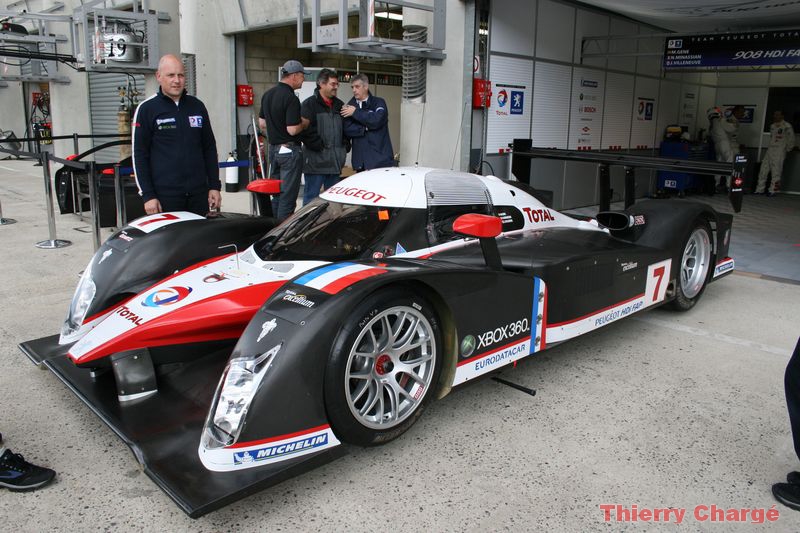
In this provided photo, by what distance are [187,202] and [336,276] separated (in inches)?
97.4

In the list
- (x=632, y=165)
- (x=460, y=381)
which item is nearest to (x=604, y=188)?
(x=632, y=165)

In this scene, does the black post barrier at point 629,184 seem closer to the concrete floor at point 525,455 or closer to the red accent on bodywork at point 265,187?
the concrete floor at point 525,455

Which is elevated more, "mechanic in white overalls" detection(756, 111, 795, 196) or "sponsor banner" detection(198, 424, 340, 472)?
"mechanic in white overalls" detection(756, 111, 795, 196)

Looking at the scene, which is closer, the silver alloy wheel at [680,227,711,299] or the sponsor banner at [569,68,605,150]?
the silver alloy wheel at [680,227,711,299]

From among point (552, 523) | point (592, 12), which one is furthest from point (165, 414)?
point (592, 12)

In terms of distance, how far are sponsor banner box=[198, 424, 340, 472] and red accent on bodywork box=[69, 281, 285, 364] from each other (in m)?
0.70

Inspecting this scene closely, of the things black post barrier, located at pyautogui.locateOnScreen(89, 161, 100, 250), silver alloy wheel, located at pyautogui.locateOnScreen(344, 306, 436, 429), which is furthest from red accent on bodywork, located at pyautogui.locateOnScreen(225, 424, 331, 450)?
black post barrier, located at pyautogui.locateOnScreen(89, 161, 100, 250)

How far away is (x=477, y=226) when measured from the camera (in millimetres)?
2844

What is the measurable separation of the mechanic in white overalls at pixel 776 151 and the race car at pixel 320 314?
34.1ft

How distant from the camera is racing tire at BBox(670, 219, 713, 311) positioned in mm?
4555

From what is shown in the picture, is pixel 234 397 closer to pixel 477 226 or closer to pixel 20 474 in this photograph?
pixel 20 474

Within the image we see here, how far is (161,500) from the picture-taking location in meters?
2.35

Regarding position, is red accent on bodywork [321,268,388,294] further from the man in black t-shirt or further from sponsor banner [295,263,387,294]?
the man in black t-shirt

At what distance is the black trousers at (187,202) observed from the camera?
4500mm
